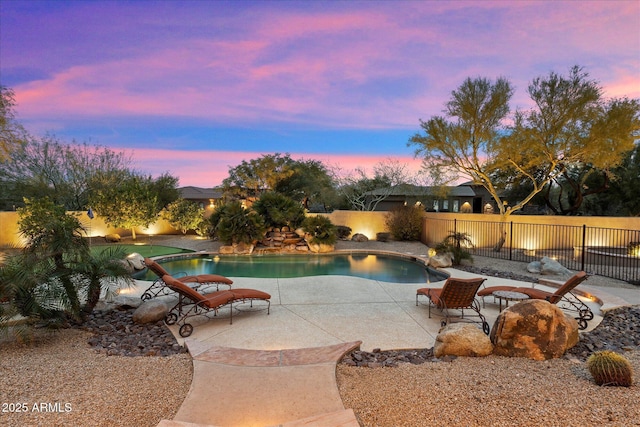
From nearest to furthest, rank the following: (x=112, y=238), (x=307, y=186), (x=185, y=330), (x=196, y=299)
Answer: (x=185, y=330)
(x=196, y=299)
(x=112, y=238)
(x=307, y=186)

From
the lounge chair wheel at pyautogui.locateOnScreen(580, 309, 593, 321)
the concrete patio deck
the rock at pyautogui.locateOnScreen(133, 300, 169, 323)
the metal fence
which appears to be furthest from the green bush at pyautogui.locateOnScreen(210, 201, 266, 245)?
the lounge chair wheel at pyautogui.locateOnScreen(580, 309, 593, 321)

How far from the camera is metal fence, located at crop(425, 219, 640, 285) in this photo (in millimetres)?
→ 12562

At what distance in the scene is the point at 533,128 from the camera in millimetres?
12875

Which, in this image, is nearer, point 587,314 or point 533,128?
point 587,314

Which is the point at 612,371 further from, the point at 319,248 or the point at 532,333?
the point at 319,248

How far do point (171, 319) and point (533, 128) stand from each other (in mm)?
→ 14463

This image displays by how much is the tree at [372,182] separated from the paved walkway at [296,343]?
18.0 metres

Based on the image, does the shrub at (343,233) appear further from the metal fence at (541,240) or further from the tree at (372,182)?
the tree at (372,182)

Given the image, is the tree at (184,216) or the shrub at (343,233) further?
the shrub at (343,233)

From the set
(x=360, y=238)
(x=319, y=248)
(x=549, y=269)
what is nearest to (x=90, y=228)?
(x=319, y=248)

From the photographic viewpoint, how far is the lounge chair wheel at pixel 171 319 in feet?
17.8

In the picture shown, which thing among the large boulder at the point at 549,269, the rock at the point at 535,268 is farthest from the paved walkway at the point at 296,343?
the rock at the point at 535,268

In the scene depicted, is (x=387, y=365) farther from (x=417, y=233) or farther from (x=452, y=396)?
(x=417, y=233)

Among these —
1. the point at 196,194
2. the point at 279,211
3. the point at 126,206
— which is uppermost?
the point at 196,194
